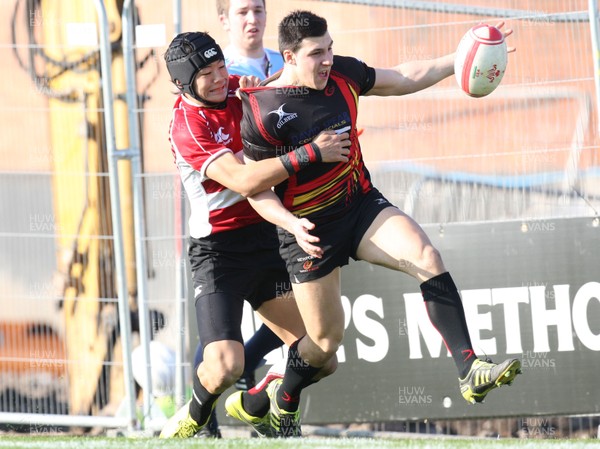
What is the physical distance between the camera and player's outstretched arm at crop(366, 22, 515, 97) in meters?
6.15

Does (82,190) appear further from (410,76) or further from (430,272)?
(430,272)

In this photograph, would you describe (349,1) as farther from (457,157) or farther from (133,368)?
(133,368)

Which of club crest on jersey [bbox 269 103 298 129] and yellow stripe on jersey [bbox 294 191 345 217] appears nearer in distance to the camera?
club crest on jersey [bbox 269 103 298 129]

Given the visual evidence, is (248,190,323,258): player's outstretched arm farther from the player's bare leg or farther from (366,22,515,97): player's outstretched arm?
(366,22,515,97): player's outstretched arm

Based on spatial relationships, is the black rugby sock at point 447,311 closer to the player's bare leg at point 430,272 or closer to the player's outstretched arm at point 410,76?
the player's bare leg at point 430,272

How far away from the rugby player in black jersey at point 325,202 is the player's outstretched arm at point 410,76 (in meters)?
0.02

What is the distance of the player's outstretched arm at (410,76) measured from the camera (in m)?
6.15

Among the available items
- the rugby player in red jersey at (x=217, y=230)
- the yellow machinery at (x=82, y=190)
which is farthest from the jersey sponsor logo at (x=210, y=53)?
the yellow machinery at (x=82, y=190)

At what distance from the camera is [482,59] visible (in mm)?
5883

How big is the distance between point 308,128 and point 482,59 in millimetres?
1014

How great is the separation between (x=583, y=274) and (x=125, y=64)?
3520 millimetres

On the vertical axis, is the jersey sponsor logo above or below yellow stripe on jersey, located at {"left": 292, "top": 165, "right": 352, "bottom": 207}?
above

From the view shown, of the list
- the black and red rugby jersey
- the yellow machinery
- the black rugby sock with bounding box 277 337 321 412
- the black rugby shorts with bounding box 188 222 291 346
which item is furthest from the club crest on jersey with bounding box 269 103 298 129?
the yellow machinery

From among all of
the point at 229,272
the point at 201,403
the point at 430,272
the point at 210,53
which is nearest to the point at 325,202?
the point at 430,272
